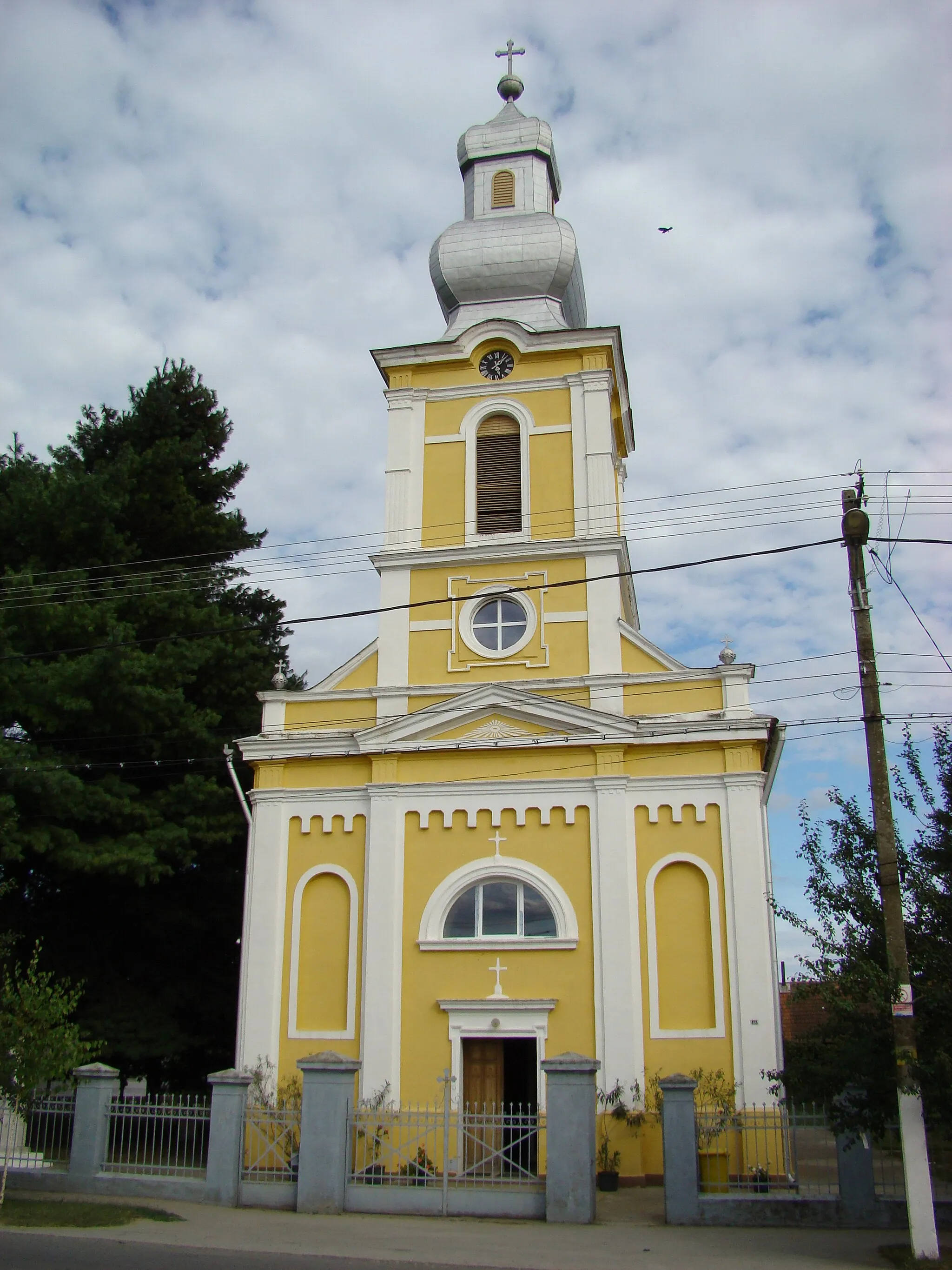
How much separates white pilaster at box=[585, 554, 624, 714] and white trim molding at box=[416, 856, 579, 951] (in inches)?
122

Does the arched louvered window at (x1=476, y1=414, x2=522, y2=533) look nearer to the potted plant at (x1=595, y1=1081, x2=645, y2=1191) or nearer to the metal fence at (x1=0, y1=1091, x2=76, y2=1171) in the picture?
the potted plant at (x1=595, y1=1081, x2=645, y2=1191)

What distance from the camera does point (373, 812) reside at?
20.6m

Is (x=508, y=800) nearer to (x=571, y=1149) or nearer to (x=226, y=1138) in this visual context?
(x=571, y=1149)

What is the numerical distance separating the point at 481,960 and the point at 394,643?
597 cm

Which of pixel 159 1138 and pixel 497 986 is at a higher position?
pixel 497 986

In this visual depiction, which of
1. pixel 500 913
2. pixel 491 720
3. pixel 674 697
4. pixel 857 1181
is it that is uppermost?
pixel 674 697

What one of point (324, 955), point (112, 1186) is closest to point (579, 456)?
point (324, 955)

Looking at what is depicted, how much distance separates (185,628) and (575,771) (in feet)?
30.4

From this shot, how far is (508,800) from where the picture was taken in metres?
20.3

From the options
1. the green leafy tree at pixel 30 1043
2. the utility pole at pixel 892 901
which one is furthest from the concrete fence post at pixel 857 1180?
the green leafy tree at pixel 30 1043

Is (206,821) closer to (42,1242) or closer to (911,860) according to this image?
(42,1242)

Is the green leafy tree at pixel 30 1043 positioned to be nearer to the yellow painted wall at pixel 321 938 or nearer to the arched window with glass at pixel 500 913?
the yellow painted wall at pixel 321 938

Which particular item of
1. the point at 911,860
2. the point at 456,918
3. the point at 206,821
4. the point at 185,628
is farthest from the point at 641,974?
the point at 185,628

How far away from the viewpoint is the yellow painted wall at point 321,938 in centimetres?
1967
